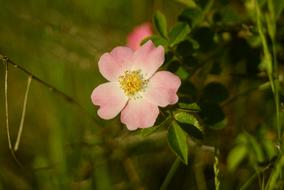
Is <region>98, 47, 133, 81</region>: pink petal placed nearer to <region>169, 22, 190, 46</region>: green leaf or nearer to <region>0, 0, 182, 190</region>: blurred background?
<region>169, 22, 190, 46</region>: green leaf

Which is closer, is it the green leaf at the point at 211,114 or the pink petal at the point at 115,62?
the pink petal at the point at 115,62

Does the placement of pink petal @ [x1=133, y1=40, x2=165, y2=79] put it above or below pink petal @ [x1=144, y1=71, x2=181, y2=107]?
above

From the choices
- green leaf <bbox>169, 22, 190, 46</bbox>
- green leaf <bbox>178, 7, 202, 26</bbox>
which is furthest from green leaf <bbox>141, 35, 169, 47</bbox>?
green leaf <bbox>178, 7, 202, 26</bbox>

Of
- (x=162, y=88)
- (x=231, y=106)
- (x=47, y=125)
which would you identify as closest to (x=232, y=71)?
(x=231, y=106)

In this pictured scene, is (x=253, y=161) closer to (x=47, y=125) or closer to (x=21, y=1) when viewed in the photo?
(x=47, y=125)

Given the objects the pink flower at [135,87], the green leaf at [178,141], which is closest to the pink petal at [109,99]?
the pink flower at [135,87]

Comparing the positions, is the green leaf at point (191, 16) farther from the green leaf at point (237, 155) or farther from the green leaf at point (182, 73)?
the green leaf at point (237, 155)
